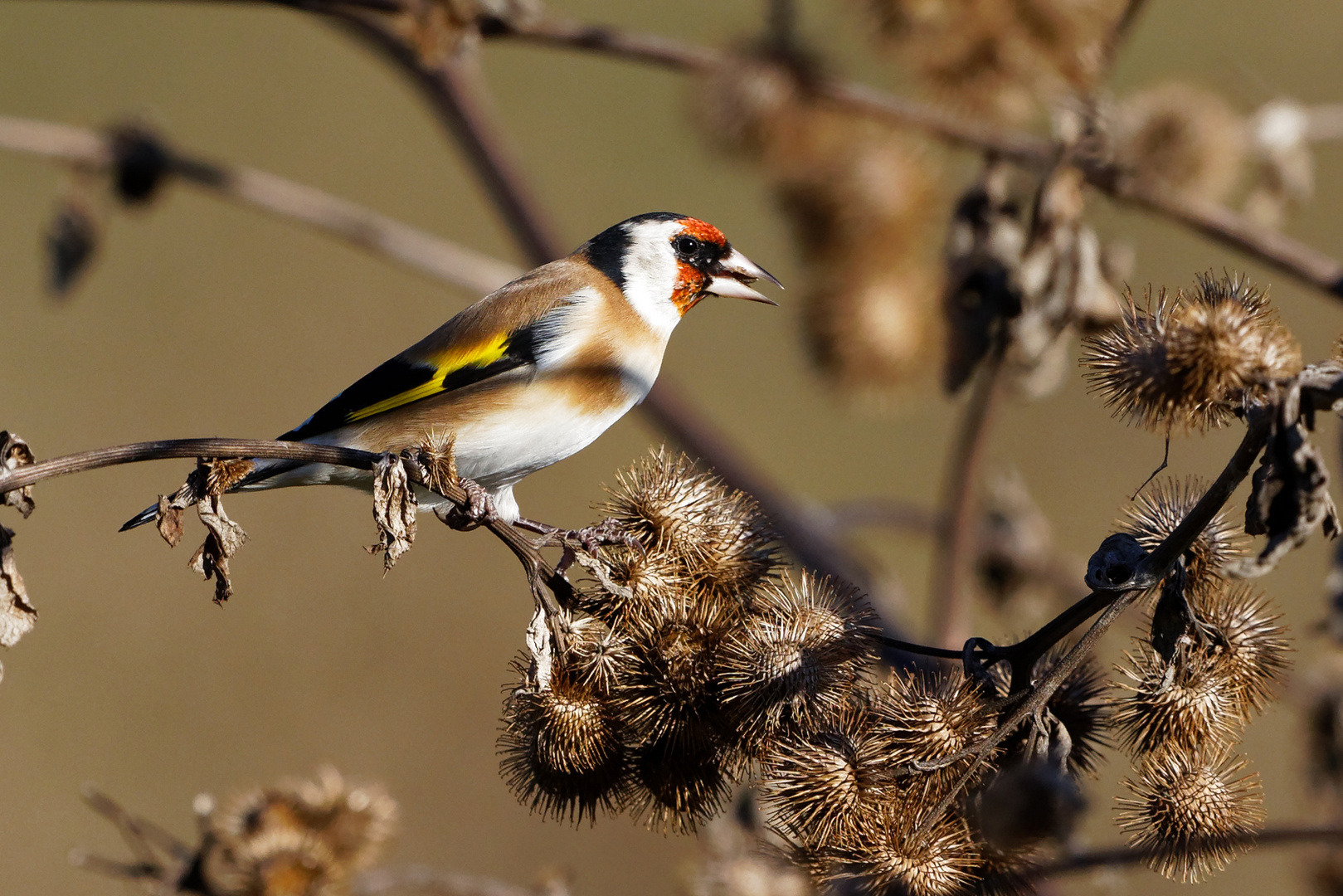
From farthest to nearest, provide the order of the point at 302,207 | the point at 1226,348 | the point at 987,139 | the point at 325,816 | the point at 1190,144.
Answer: the point at 302,207
the point at 1190,144
the point at 987,139
the point at 325,816
the point at 1226,348

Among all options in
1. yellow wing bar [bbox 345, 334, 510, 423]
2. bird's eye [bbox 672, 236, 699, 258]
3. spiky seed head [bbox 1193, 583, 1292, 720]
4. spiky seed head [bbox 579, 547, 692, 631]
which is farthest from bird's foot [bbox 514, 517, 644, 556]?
bird's eye [bbox 672, 236, 699, 258]

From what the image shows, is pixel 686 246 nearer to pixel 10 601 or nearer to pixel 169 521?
pixel 169 521

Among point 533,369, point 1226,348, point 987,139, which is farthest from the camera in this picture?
point 987,139

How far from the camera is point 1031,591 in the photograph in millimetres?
3365

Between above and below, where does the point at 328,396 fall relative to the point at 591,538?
above

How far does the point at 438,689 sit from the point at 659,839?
1567 mm

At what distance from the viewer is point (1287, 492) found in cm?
119

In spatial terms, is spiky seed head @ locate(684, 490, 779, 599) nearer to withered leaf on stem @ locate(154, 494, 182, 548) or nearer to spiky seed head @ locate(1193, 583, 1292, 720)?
spiky seed head @ locate(1193, 583, 1292, 720)

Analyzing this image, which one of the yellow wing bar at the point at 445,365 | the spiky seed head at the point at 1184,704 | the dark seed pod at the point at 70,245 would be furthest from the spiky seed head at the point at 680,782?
the dark seed pod at the point at 70,245

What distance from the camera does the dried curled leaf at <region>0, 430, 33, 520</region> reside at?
1425 millimetres

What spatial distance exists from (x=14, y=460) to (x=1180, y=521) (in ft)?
4.85

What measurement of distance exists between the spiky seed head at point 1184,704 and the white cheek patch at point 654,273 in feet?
5.52

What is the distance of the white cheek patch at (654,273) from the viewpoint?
2.93 metres

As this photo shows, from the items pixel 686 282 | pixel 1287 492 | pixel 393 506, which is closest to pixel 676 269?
pixel 686 282
